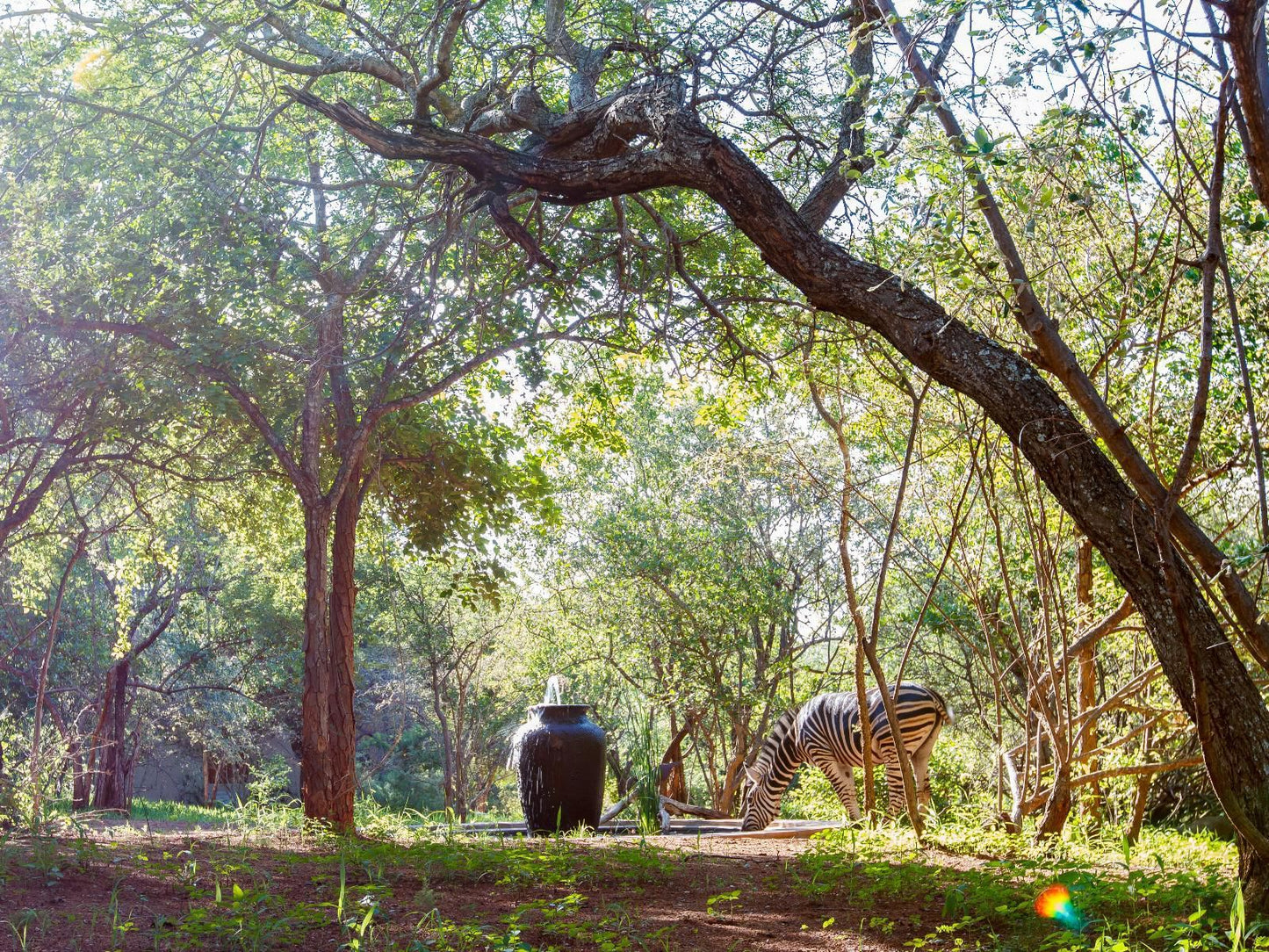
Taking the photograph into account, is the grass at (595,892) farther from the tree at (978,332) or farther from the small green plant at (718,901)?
the tree at (978,332)

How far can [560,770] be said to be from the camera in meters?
8.46

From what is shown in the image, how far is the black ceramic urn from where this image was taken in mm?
8461

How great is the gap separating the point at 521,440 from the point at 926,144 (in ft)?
22.0

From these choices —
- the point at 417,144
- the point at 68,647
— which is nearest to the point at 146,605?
the point at 68,647

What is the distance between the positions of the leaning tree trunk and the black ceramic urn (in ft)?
15.8

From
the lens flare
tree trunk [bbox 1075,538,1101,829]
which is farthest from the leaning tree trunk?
tree trunk [bbox 1075,538,1101,829]

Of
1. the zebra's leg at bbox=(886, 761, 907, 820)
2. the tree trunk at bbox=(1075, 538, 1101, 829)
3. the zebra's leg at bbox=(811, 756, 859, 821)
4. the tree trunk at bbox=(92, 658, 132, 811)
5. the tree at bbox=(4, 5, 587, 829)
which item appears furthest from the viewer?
the tree trunk at bbox=(92, 658, 132, 811)

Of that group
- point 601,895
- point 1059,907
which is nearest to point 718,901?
point 601,895

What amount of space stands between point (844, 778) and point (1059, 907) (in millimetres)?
6205

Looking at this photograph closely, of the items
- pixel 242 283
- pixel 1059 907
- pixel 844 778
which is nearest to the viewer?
pixel 1059 907

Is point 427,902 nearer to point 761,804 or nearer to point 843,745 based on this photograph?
point 843,745

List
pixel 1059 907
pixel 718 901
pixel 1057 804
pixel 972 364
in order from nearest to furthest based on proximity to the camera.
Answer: pixel 1059 907, pixel 972 364, pixel 718 901, pixel 1057 804

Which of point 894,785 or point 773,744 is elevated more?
point 773,744

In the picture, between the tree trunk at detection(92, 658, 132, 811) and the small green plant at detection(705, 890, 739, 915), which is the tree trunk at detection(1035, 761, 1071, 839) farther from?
the tree trunk at detection(92, 658, 132, 811)
